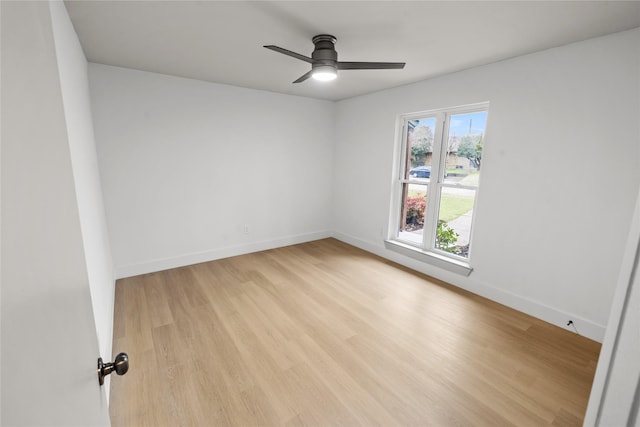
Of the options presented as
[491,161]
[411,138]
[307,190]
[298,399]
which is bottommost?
[298,399]

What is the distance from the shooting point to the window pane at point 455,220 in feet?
10.7

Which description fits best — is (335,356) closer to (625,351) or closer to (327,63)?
(625,351)

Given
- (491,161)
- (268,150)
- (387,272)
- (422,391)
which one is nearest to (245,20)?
(268,150)

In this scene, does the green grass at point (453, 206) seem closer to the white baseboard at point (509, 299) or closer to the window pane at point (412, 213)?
the window pane at point (412, 213)

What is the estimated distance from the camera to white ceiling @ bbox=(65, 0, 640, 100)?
178 centimetres

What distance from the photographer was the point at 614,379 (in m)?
0.51

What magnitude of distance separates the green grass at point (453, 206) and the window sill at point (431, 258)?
0.50 m

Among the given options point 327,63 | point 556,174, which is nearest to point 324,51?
point 327,63

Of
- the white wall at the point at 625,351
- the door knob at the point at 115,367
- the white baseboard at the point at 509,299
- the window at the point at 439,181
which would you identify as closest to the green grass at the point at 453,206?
the window at the point at 439,181

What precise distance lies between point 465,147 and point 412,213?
114 centimetres

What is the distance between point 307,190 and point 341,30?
2.95 meters

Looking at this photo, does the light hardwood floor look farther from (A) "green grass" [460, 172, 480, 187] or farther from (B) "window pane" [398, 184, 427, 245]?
(A) "green grass" [460, 172, 480, 187]

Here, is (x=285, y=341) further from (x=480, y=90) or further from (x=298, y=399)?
(x=480, y=90)

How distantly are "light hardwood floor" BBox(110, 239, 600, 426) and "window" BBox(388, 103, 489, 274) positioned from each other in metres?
0.65
